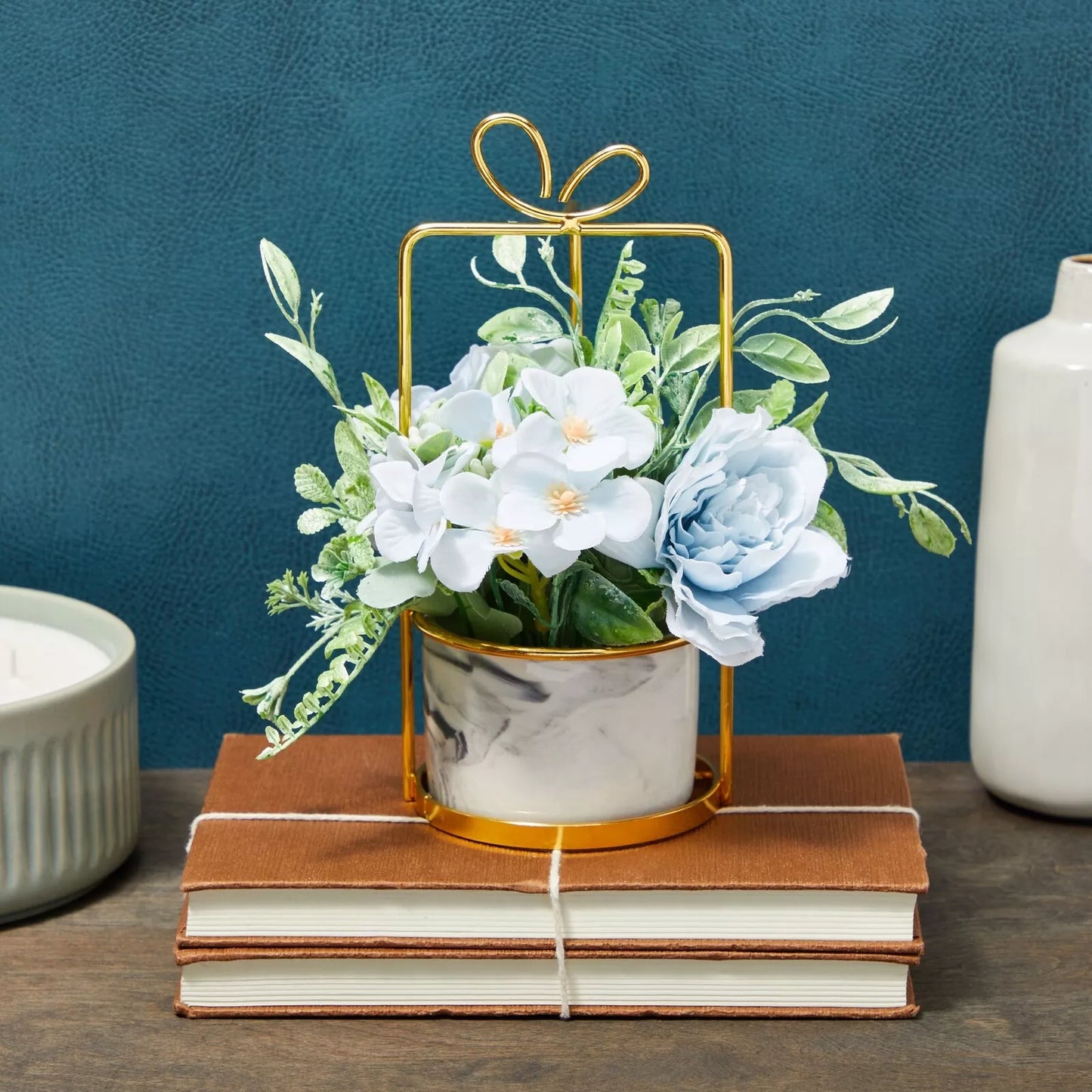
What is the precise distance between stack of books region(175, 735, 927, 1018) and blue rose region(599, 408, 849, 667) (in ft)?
0.35

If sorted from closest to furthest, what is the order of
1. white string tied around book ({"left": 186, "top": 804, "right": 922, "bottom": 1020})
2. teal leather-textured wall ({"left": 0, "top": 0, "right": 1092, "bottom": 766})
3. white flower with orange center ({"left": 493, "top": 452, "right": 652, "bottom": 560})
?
1. white flower with orange center ({"left": 493, "top": 452, "right": 652, "bottom": 560})
2. white string tied around book ({"left": 186, "top": 804, "right": 922, "bottom": 1020})
3. teal leather-textured wall ({"left": 0, "top": 0, "right": 1092, "bottom": 766})

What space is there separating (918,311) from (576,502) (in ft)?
1.14

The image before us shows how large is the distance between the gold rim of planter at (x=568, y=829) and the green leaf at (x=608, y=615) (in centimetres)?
8

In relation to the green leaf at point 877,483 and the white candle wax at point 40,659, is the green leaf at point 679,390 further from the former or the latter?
the white candle wax at point 40,659

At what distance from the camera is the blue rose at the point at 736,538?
541 mm

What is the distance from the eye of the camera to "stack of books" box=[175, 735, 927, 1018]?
0.57 metres

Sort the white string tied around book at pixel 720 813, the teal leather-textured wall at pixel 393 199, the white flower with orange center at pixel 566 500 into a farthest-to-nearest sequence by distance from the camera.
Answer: the teal leather-textured wall at pixel 393 199 < the white string tied around book at pixel 720 813 < the white flower with orange center at pixel 566 500

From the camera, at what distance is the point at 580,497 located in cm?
54

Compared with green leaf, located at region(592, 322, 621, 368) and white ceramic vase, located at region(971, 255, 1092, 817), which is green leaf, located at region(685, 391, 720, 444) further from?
white ceramic vase, located at region(971, 255, 1092, 817)

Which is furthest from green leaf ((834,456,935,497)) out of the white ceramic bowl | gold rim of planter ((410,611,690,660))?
the white ceramic bowl

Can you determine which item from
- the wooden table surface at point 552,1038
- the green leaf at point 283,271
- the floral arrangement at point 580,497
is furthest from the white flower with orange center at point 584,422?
the wooden table surface at point 552,1038

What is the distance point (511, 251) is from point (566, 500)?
140 millimetres

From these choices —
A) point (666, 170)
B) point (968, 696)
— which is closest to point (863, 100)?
point (666, 170)

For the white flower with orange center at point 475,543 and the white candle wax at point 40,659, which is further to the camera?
the white candle wax at point 40,659
